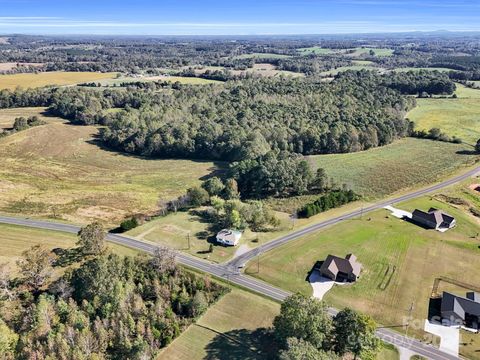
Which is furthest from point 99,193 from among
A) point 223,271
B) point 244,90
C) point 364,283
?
point 244,90

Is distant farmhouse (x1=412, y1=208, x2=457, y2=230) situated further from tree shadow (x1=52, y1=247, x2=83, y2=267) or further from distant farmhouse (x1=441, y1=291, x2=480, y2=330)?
tree shadow (x1=52, y1=247, x2=83, y2=267)

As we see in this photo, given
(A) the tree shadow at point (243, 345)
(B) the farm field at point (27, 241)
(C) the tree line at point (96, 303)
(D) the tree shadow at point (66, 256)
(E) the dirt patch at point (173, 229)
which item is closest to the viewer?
(C) the tree line at point (96, 303)

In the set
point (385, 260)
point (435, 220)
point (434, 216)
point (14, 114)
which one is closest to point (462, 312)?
point (385, 260)

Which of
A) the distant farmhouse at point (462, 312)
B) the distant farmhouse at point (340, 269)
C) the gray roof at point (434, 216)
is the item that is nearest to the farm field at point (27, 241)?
the distant farmhouse at point (340, 269)

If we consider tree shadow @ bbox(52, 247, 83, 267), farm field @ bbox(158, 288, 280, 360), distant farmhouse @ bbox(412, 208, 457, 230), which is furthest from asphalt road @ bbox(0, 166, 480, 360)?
distant farmhouse @ bbox(412, 208, 457, 230)

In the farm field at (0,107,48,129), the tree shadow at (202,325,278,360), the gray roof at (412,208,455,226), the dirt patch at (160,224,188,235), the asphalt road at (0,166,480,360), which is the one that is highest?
the farm field at (0,107,48,129)

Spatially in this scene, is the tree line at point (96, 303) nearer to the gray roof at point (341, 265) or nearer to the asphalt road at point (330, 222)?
the asphalt road at point (330, 222)
